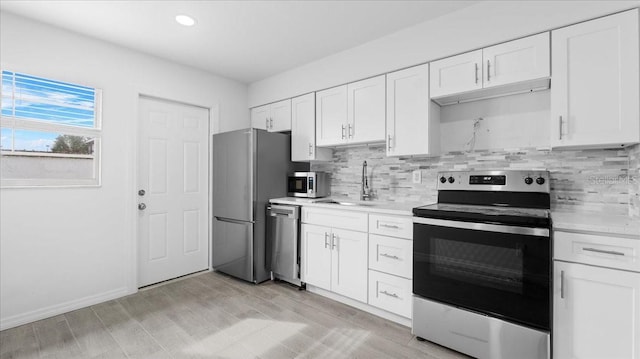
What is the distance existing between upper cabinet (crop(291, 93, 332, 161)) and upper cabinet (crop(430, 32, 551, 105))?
138 centimetres

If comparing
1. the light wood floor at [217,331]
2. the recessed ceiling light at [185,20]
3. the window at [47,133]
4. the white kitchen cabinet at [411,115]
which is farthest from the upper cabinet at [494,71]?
the window at [47,133]

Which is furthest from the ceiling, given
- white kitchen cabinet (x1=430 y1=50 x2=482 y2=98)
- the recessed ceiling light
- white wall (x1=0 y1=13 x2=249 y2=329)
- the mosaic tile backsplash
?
the mosaic tile backsplash

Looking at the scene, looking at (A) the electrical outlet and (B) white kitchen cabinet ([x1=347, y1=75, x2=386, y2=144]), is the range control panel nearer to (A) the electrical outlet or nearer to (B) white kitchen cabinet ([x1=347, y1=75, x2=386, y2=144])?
(A) the electrical outlet

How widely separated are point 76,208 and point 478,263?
10.9 ft

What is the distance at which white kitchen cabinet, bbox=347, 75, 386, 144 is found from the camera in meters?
2.80

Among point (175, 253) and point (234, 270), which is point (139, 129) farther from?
point (234, 270)

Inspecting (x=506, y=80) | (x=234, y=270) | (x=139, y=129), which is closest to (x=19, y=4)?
(x=139, y=129)

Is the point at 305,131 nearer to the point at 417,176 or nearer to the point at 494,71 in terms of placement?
the point at 417,176

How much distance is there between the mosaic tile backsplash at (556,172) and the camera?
1956 mm

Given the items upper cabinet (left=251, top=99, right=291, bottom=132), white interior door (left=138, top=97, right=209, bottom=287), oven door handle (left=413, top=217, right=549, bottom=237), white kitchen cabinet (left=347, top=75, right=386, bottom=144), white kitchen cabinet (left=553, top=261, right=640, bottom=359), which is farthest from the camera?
upper cabinet (left=251, top=99, right=291, bottom=132)

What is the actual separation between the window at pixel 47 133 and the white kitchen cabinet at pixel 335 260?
215 cm

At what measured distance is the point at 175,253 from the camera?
3.43 meters

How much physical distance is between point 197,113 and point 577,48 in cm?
364

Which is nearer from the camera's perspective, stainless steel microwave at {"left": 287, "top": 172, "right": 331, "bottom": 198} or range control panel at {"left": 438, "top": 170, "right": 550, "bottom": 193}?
range control panel at {"left": 438, "top": 170, "right": 550, "bottom": 193}
